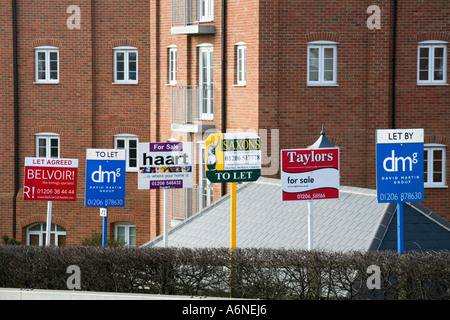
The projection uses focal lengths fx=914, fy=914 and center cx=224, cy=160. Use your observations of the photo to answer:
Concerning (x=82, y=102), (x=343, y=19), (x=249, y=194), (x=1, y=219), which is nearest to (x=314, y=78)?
(x=343, y=19)

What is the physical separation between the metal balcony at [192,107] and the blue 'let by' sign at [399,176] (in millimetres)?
14777

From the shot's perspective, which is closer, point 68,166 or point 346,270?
point 346,270

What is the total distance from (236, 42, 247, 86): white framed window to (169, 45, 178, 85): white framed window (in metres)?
4.25

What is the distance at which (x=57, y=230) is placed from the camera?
3594cm

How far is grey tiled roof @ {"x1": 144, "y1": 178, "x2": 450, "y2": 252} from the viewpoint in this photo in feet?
61.2

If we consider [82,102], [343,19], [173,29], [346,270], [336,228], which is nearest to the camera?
[346,270]

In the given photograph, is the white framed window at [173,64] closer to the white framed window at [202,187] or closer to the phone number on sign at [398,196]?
the white framed window at [202,187]

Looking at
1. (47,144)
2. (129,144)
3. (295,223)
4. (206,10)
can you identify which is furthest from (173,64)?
(295,223)

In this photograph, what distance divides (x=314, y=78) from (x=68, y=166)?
909cm

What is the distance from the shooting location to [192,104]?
30.0 metres

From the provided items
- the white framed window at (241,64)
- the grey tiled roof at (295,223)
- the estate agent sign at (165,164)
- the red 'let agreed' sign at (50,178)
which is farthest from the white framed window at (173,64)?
the estate agent sign at (165,164)

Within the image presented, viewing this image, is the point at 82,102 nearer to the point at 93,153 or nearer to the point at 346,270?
the point at 93,153

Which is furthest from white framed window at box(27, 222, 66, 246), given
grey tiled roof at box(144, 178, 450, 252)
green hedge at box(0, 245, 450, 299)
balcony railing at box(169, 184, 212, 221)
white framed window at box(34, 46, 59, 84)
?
green hedge at box(0, 245, 450, 299)

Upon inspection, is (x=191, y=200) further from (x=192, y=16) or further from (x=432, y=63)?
(x=432, y=63)
